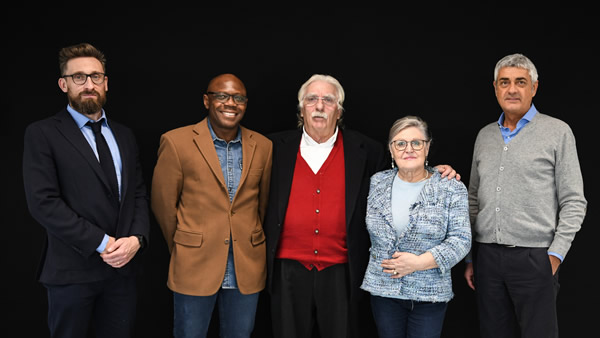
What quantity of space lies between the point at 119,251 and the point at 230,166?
2.52 ft

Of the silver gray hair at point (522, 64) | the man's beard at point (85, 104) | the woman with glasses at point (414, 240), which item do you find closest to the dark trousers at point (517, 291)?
the woman with glasses at point (414, 240)

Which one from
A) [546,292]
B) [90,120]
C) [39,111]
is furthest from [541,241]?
[39,111]

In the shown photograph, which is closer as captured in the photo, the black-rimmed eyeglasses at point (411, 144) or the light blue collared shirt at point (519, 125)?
the black-rimmed eyeglasses at point (411, 144)

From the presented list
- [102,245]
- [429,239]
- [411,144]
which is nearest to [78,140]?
[102,245]

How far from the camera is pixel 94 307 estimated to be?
8.95 feet

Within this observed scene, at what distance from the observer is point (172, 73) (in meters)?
3.62

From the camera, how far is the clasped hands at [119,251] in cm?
251

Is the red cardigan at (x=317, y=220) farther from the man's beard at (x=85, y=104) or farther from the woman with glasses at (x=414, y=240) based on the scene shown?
the man's beard at (x=85, y=104)

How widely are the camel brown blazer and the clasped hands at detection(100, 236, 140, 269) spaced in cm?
28

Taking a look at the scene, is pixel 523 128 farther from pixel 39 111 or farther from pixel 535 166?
pixel 39 111

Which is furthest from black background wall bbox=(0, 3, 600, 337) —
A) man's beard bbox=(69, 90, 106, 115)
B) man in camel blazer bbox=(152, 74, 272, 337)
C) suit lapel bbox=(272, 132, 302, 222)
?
man's beard bbox=(69, 90, 106, 115)

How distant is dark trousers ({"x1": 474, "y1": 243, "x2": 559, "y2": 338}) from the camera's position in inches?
106

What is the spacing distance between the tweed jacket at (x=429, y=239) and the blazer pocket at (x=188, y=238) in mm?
974

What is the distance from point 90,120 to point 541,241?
2554 millimetres
